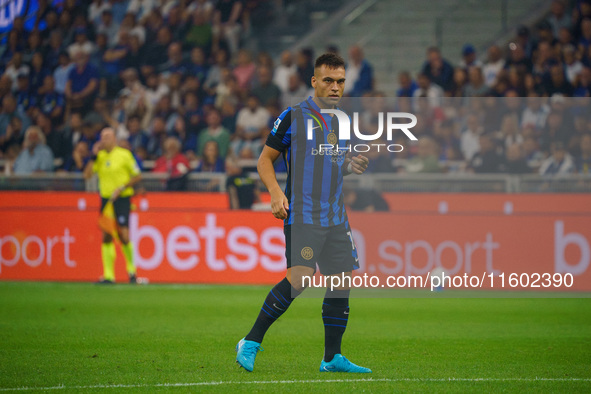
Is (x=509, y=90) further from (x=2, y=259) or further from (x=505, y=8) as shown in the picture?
(x=2, y=259)

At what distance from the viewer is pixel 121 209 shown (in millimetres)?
13445

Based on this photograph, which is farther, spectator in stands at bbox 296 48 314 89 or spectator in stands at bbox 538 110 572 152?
spectator in stands at bbox 296 48 314 89

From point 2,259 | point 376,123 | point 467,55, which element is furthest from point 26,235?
point 467,55

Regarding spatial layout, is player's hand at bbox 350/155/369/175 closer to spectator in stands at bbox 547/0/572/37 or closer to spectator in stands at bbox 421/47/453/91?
spectator in stands at bbox 421/47/453/91

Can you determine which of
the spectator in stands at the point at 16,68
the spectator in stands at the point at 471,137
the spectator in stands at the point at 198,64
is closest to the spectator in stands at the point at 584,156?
the spectator in stands at the point at 471,137

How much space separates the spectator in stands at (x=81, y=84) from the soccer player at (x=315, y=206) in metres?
12.9

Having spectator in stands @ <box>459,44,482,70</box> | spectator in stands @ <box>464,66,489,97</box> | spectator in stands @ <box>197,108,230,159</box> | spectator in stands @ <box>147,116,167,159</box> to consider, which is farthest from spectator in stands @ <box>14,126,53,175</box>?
spectator in stands @ <box>459,44,482,70</box>

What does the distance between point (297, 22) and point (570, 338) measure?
504 inches

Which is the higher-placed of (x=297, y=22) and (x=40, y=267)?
(x=297, y=22)

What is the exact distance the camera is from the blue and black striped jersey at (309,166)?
6.08 metres

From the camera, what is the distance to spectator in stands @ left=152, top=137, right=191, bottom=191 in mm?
14477

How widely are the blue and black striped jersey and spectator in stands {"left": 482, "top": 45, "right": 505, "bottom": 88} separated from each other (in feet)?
32.3

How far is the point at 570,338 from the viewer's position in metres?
8.20

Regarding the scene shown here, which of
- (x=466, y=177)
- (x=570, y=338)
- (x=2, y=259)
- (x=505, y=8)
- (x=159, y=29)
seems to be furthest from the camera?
(x=159, y=29)
